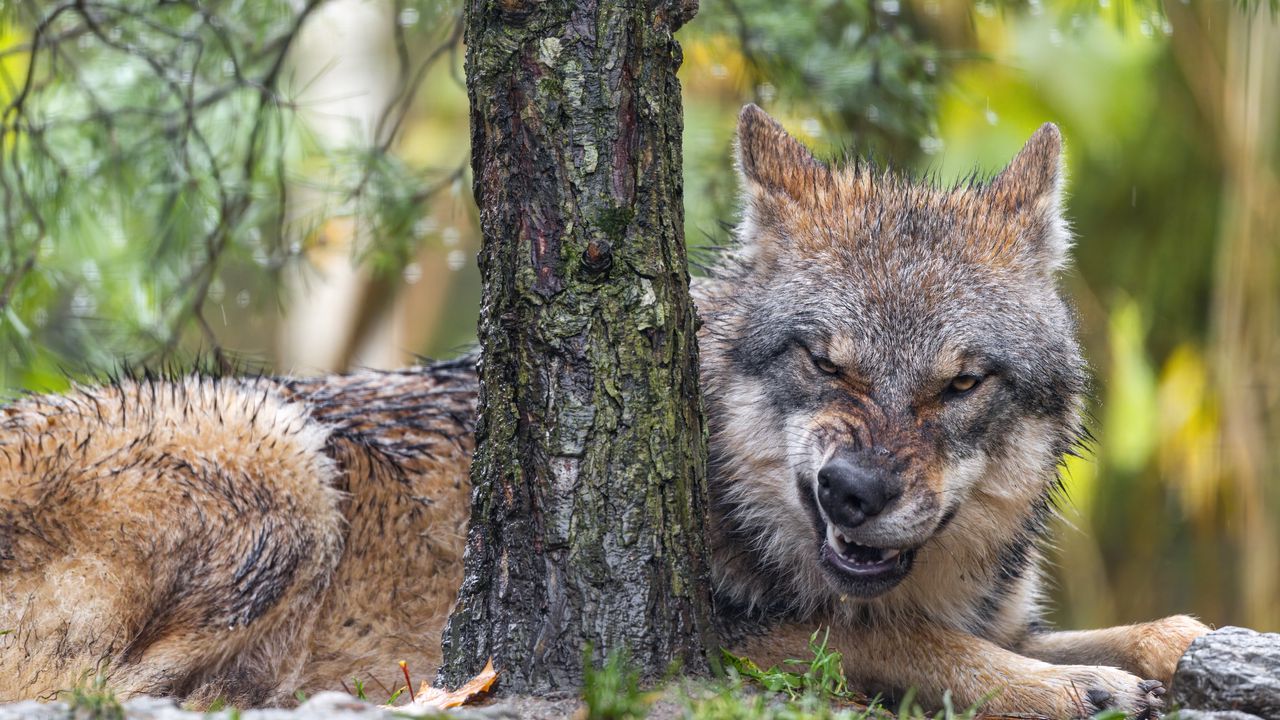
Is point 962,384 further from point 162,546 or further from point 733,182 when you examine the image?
point 733,182

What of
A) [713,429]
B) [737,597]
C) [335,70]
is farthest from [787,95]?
[335,70]

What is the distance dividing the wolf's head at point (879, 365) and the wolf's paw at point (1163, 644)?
595 mm

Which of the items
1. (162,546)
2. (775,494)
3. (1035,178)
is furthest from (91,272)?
(1035,178)

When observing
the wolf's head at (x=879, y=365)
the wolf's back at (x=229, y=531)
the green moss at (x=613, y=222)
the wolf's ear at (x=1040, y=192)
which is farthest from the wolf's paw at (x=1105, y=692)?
the wolf's back at (x=229, y=531)

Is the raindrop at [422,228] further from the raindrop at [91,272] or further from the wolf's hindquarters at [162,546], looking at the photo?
the raindrop at [91,272]

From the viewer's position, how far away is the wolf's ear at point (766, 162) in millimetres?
4715

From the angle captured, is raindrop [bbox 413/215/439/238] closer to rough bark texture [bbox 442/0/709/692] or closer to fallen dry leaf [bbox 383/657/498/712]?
rough bark texture [bbox 442/0/709/692]

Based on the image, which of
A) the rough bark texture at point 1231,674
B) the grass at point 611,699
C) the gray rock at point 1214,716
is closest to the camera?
the grass at point 611,699

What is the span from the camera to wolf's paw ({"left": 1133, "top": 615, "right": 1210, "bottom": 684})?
434 cm

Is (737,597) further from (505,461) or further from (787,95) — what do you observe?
(787,95)

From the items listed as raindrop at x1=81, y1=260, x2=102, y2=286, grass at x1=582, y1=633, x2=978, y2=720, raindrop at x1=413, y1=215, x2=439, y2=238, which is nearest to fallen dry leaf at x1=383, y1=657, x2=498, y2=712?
grass at x1=582, y1=633, x2=978, y2=720

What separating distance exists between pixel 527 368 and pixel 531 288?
0.23 m

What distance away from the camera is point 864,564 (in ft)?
13.0

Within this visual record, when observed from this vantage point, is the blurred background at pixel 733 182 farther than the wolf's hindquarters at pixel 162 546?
Yes
